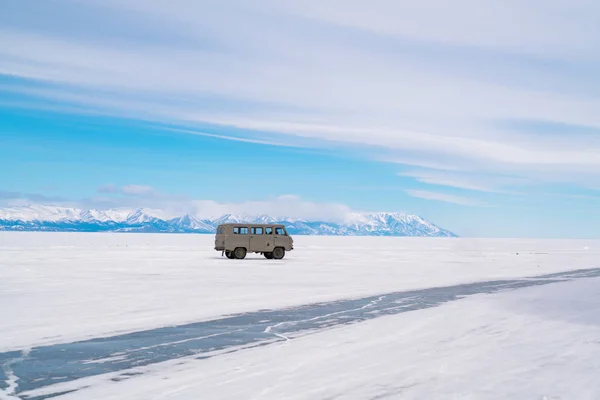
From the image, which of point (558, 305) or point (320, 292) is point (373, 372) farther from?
point (320, 292)

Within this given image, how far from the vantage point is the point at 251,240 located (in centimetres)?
4500

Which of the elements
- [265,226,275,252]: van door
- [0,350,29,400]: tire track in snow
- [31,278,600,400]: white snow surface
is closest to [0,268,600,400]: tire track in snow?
[0,350,29,400]: tire track in snow

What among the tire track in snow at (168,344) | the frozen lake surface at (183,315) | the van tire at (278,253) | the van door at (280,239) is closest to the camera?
the tire track in snow at (168,344)

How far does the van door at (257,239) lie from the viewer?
4503 centimetres

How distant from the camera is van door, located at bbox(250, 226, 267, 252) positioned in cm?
4503

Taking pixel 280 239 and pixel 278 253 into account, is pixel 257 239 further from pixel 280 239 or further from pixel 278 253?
pixel 278 253

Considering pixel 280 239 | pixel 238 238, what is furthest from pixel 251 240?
pixel 280 239

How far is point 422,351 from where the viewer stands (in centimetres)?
1140

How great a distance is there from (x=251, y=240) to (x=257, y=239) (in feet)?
1.39

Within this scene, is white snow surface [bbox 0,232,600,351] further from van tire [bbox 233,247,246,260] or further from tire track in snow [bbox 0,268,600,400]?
van tire [bbox 233,247,246,260]

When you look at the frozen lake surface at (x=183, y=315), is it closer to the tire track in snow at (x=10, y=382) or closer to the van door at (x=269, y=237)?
the tire track in snow at (x=10, y=382)

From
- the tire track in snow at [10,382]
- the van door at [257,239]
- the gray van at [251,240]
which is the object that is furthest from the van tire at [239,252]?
the tire track in snow at [10,382]

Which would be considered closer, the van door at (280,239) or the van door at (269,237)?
the van door at (269,237)

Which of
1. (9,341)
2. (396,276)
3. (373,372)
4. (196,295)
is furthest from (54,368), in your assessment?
(396,276)
